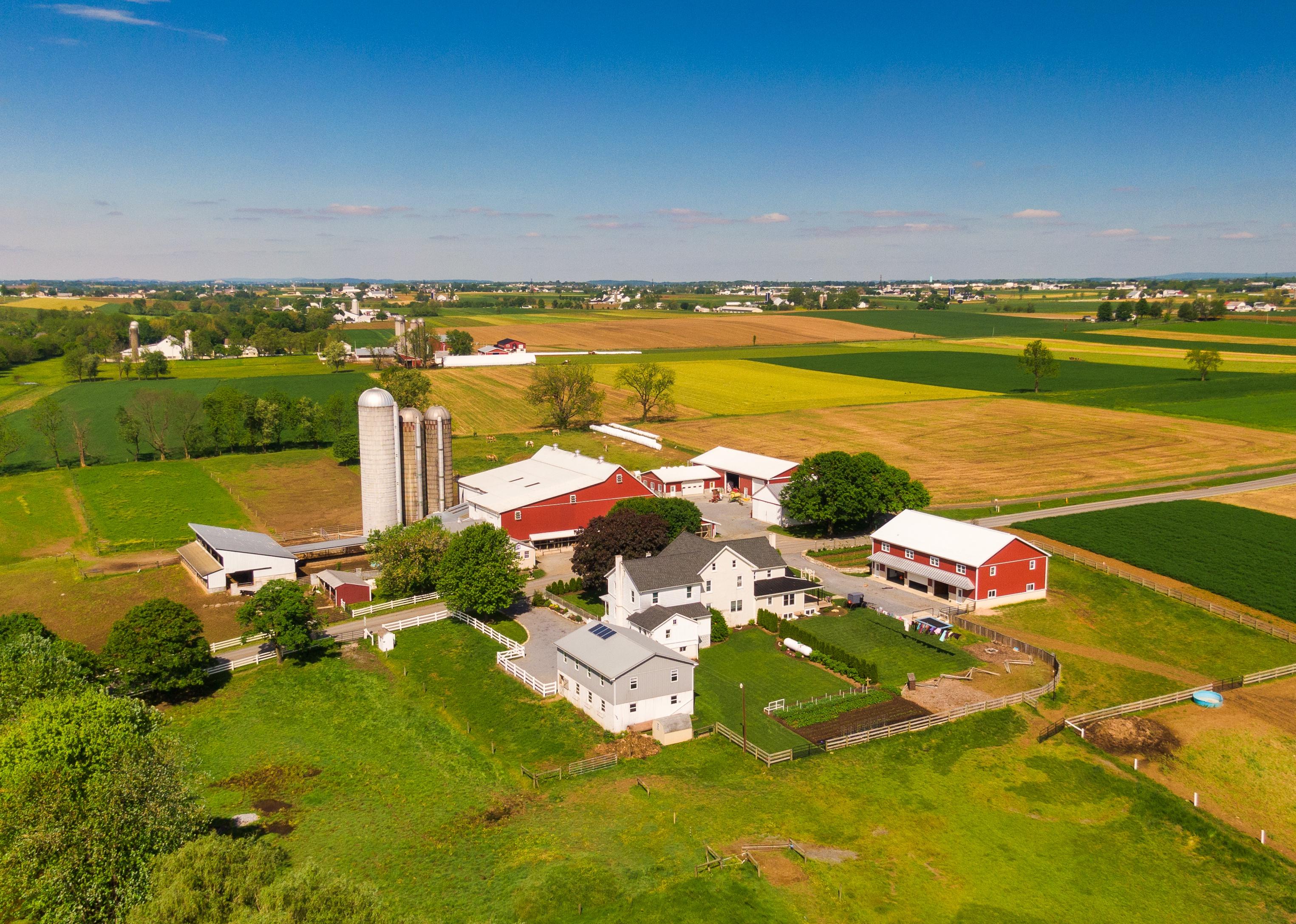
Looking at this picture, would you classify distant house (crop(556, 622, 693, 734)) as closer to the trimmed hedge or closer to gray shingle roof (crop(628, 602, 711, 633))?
gray shingle roof (crop(628, 602, 711, 633))

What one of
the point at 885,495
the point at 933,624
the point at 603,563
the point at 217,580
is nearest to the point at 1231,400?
the point at 885,495

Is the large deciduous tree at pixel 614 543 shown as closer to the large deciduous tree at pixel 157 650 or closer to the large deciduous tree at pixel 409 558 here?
the large deciduous tree at pixel 409 558

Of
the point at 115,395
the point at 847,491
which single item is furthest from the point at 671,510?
the point at 115,395

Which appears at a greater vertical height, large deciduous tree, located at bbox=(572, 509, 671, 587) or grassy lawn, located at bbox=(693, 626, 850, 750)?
large deciduous tree, located at bbox=(572, 509, 671, 587)

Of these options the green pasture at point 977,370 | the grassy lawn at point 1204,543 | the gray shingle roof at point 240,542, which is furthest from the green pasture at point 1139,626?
the green pasture at point 977,370

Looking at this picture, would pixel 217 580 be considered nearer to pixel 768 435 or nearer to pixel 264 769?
pixel 264 769

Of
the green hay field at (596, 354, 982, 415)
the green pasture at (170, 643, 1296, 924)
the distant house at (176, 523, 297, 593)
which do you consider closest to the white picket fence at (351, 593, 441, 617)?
the distant house at (176, 523, 297, 593)
